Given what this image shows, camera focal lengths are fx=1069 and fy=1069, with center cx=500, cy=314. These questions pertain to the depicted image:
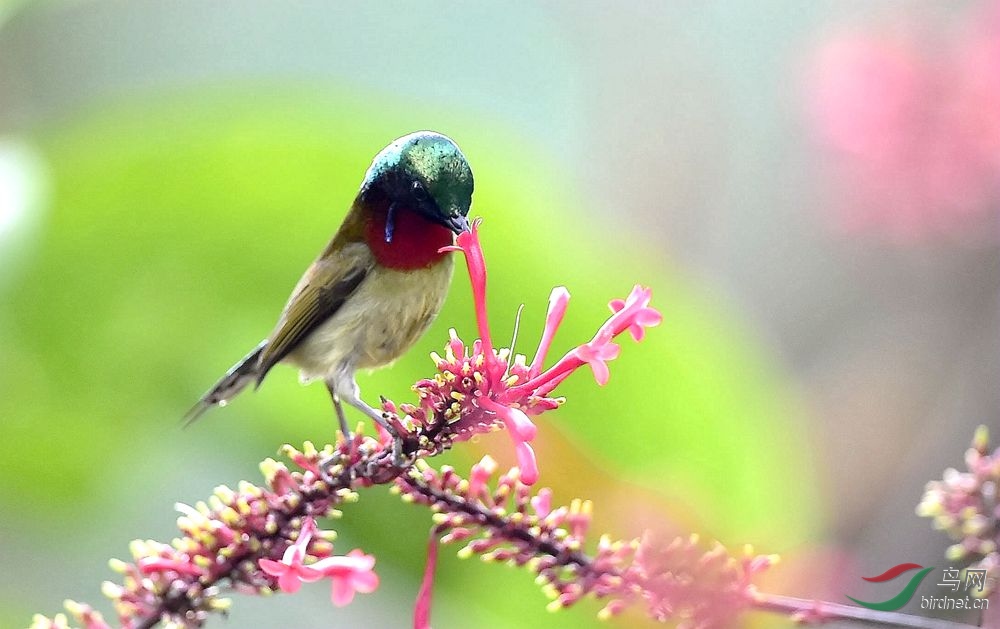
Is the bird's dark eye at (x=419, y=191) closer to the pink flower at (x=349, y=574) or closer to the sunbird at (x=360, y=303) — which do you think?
the sunbird at (x=360, y=303)

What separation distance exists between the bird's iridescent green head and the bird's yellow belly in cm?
20

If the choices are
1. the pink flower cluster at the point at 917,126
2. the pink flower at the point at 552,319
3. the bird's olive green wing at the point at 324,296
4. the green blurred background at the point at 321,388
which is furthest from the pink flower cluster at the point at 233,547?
the pink flower cluster at the point at 917,126

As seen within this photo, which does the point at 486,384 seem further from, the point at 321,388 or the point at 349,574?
the point at 321,388

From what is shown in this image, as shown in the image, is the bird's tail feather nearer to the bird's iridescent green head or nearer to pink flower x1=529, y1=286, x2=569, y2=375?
the bird's iridescent green head

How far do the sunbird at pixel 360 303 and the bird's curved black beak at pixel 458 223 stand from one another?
6.7 inches

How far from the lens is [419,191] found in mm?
959

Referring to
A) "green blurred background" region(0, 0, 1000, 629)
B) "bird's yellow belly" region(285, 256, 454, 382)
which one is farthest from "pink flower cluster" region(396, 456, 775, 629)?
"green blurred background" region(0, 0, 1000, 629)

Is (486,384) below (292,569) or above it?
above

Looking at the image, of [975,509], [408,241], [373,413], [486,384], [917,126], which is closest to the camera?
[975,509]

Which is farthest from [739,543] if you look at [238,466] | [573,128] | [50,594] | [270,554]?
[573,128]

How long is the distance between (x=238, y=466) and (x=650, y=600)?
4.38 feet

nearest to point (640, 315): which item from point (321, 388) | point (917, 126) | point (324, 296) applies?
point (324, 296)

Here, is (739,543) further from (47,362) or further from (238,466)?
(47,362)

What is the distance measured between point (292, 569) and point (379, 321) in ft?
1.64
